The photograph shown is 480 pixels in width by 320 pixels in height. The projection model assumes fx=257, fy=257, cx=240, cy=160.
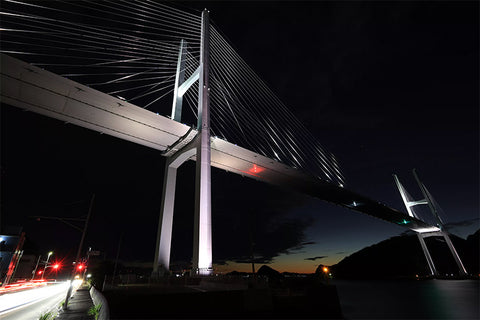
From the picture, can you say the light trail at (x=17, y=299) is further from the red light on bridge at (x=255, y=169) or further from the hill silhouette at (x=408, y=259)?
the hill silhouette at (x=408, y=259)

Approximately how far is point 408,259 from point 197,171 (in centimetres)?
13741

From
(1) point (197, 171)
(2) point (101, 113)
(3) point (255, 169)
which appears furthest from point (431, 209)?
(2) point (101, 113)

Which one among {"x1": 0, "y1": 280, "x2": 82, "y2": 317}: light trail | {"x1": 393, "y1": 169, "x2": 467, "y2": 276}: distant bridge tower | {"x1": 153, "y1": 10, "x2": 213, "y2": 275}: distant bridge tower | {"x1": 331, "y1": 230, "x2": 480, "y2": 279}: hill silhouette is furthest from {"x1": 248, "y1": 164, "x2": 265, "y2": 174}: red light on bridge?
{"x1": 331, "y1": 230, "x2": 480, "y2": 279}: hill silhouette

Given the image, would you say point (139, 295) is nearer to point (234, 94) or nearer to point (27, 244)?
point (234, 94)

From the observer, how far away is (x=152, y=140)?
20.3 meters

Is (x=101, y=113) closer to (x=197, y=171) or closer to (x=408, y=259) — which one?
(x=197, y=171)

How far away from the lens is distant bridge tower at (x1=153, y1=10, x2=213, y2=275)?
566 inches

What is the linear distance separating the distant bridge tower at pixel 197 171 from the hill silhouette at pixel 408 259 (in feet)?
382

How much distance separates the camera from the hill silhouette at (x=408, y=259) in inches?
4213

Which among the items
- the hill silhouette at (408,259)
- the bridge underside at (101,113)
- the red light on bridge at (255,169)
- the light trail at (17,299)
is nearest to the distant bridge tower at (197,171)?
the bridge underside at (101,113)

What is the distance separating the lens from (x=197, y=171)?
53.3 ft

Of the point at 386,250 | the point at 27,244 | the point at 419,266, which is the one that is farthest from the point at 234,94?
the point at 386,250

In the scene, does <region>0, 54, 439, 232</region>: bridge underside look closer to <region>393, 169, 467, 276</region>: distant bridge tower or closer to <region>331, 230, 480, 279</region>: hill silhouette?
<region>393, 169, 467, 276</region>: distant bridge tower

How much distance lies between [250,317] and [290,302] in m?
2.96
